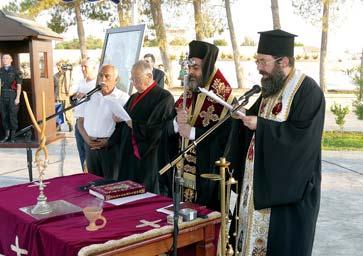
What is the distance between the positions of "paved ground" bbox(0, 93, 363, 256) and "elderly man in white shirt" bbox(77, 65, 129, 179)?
2.27 meters

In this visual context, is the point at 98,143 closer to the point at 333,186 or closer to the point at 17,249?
the point at 17,249

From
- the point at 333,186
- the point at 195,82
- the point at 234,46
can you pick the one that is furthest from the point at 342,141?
the point at 234,46

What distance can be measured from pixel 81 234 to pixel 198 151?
1612 millimetres

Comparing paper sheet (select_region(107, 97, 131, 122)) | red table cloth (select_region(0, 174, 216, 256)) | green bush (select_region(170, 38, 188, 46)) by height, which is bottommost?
red table cloth (select_region(0, 174, 216, 256))

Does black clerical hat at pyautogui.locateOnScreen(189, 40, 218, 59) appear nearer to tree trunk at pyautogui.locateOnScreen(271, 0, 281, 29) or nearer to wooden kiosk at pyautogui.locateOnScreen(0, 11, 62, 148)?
wooden kiosk at pyautogui.locateOnScreen(0, 11, 62, 148)

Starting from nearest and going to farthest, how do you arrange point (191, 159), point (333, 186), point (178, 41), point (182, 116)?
point (182, 116), point (191, 159), point (333, 186), point (178, 41)

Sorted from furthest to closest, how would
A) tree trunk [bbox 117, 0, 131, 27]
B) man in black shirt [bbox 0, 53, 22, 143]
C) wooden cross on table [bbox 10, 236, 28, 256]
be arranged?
tree trunk [bbox 117, 0, 131, 27] → man in black shirt [bbox 0, 53, 22, 143] → wooden cross on table [bbox 10, 236, 28, 256]

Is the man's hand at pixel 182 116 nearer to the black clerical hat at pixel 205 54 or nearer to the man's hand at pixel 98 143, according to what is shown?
the black clerical hat at pixel 205 54

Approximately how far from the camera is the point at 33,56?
9984 millimetres

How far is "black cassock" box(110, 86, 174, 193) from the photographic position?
483cm

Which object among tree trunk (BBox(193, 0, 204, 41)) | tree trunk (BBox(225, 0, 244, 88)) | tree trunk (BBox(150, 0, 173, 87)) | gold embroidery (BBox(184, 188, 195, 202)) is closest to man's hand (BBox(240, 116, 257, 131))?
gold embroidery (BBox(184, 188, 195, 202))

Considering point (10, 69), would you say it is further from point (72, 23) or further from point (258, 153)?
point (72, 23)

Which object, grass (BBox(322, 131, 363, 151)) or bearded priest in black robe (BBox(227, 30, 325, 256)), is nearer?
bearded priest in black robe (BBox(227, 30, 325, 256))

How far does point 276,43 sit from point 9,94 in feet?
26.2
